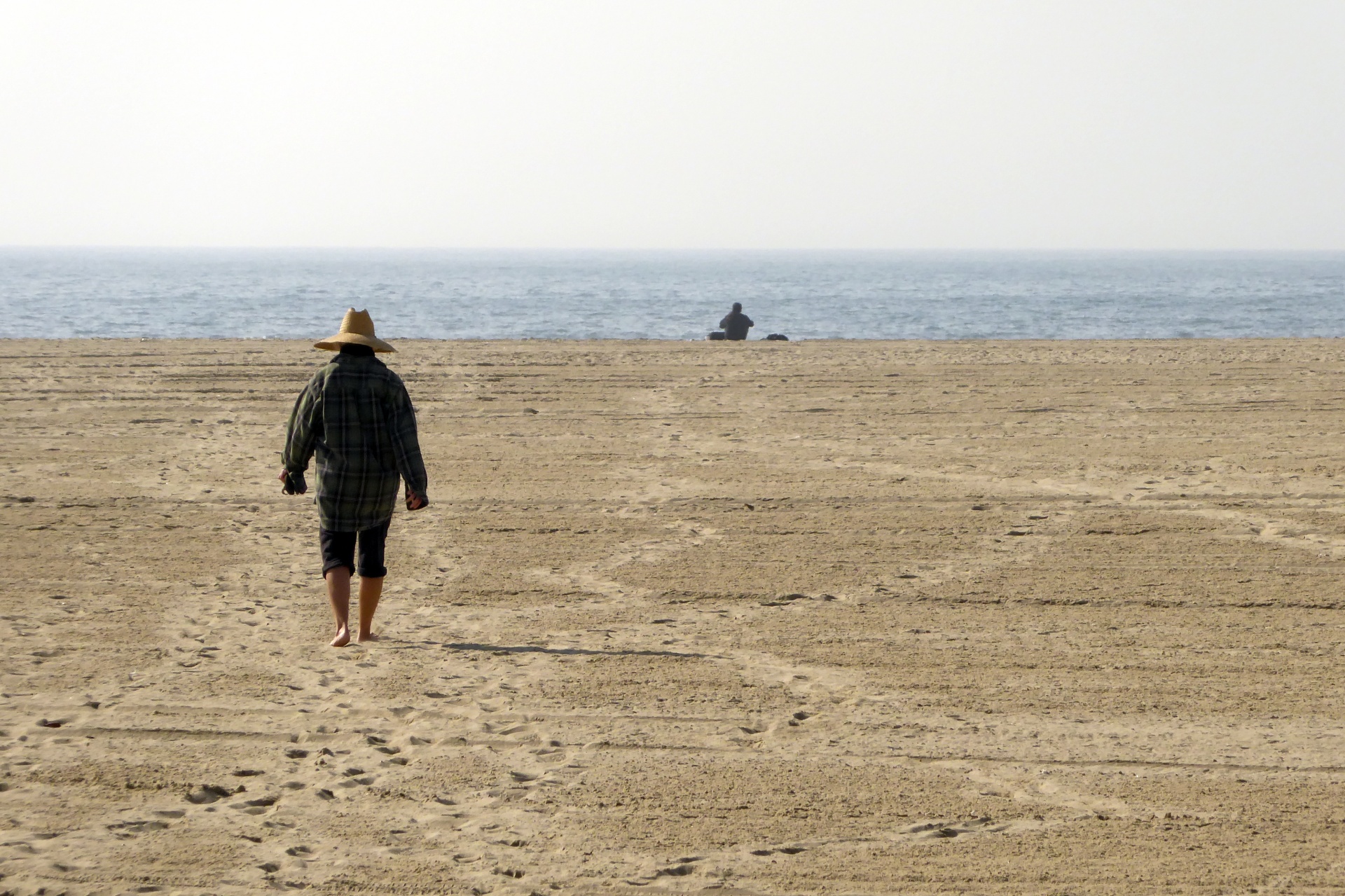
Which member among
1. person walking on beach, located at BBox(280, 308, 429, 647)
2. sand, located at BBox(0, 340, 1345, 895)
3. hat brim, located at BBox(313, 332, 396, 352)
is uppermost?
hat brim, located at BBox(313, 332, 396, 352)

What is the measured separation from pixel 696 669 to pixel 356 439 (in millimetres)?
1812

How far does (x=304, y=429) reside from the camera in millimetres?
5656

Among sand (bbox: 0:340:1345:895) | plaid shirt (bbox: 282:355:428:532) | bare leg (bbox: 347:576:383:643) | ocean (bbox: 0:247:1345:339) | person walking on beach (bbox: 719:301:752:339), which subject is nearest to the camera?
sand (bbox: 0:340:1345:895)

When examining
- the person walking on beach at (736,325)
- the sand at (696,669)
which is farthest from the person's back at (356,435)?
the person walking on beach at (736,325)

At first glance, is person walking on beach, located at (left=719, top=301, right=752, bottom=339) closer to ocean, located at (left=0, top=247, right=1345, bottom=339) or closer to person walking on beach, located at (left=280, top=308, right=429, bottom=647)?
ocean, located at (left=0, top=247, right=1345, bottom=339)

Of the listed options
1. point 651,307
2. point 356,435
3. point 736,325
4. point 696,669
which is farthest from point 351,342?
point 651,307

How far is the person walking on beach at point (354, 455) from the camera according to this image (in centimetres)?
560

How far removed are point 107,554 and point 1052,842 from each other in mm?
5672

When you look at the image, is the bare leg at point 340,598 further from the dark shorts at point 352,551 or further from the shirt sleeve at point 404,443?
the shirt sleeve at point 404,443

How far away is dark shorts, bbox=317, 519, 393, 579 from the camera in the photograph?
5.68 m

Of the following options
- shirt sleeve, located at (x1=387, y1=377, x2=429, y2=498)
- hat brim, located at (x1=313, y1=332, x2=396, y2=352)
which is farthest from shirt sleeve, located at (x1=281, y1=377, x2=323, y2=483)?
shirt sleeve, located at (x1=387, y1=377, x2=429, y2=498)

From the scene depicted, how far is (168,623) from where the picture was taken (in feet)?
19.7

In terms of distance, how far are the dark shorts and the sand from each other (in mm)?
352

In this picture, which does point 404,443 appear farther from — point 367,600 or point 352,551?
point 367,600
